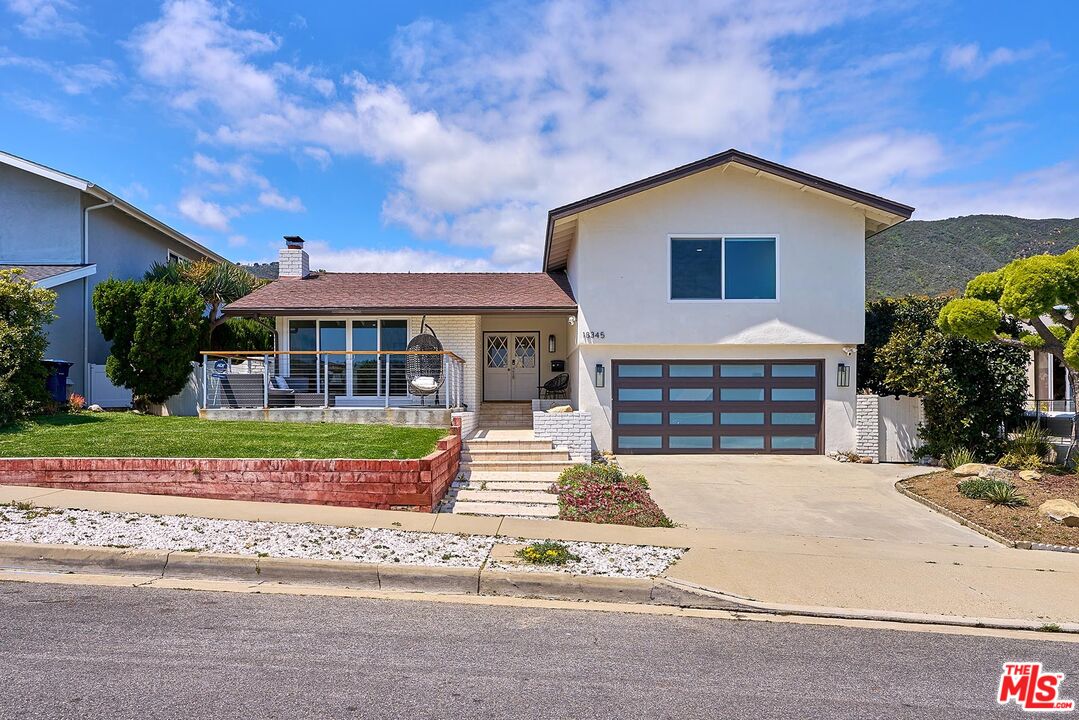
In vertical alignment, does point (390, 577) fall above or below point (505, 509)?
above

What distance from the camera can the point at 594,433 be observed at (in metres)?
14.4

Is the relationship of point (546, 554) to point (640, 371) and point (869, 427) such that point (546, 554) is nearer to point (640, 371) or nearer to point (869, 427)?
point (640, 371)

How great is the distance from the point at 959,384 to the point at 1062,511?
14.8ft

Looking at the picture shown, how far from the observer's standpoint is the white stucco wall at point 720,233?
14.3 m

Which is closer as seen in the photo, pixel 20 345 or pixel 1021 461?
pixel 1021 461

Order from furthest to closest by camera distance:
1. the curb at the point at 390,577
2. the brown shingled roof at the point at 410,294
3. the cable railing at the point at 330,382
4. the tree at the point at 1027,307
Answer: the brown shingled roof at the point at 410,294, the cable railing at the point at 330,382, the tree at the point at 1027,307, the curb at the point at 390,577

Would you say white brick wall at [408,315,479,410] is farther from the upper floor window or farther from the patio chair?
the upper floor window

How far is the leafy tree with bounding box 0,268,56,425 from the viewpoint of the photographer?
469 inches

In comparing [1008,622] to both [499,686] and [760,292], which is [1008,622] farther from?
[760,292]

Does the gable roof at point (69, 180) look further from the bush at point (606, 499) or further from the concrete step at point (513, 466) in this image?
the bush at point (606, 499)

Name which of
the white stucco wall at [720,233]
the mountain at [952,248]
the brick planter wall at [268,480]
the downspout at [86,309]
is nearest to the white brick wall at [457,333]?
the white stucco wall at [720,233]

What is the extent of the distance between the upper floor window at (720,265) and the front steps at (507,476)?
4856 millimetres

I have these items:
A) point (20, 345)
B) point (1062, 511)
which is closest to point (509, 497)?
point (1062, 511)

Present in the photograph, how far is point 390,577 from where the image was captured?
20.9 feet
